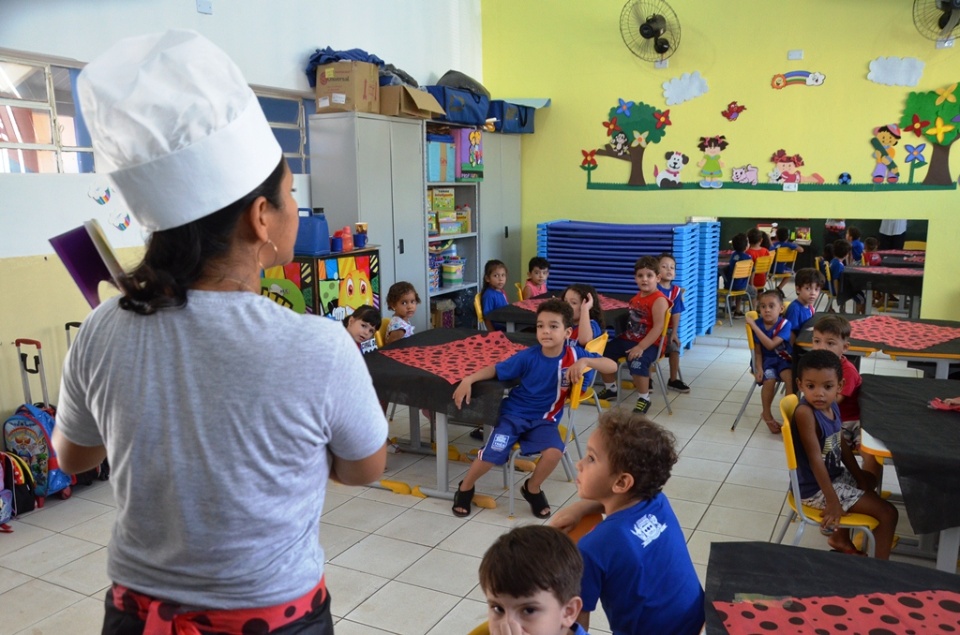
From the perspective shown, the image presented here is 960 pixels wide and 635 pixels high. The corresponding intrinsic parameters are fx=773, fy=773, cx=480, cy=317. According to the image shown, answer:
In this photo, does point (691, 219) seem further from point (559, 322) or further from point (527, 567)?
point (527, 567)

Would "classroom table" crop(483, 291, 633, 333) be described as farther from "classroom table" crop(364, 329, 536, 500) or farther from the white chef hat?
the white chef hat

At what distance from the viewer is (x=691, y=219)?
7.26m

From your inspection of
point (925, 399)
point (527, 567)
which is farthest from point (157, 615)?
point (925, 399)

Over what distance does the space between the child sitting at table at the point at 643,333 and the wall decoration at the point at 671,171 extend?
2.02m

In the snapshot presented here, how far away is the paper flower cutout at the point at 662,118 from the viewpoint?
7.19 meters

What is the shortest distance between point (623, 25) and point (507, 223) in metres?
2.16

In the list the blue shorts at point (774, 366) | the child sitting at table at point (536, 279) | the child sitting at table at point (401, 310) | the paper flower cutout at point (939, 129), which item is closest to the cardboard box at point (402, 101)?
the child sitting at table at point (536, 279)

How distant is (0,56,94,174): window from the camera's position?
4.04 m

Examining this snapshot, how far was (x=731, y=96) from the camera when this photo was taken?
6.95 meters

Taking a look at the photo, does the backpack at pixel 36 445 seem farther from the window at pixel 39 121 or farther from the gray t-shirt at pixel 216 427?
the gray t-shirt at pixel 216 427

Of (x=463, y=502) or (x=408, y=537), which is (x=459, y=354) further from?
(x=408, y=537)

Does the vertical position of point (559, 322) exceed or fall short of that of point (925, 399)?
it exceeds it

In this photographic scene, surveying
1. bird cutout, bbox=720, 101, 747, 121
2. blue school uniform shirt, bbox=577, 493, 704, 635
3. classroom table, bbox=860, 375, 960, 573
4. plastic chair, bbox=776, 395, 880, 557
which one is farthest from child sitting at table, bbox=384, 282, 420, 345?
→ bird cutout, bbox=720, 101, 747, 121

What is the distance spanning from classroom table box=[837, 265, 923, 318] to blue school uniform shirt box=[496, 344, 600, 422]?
12.6 ft
